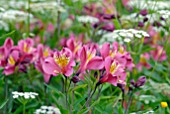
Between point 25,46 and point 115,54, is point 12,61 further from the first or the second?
point 115,54

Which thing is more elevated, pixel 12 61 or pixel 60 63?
pixel 60 63

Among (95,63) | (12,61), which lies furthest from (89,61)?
(12,61)

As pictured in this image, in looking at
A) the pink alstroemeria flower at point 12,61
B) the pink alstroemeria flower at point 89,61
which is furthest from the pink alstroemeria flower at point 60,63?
the pink alstroemeria flower at point 12,61

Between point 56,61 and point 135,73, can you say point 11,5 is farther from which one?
point 56,61

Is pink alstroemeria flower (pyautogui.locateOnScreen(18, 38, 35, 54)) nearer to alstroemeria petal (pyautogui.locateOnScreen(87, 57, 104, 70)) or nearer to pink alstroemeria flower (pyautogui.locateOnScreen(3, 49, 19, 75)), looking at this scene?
pink alstroemeria flower (pyautogui.locateOnScreen(3, 49, 19, 75))

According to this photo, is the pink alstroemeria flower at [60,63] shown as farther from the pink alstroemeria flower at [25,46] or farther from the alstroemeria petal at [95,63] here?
the pink alstroemeria flower at [25,46]

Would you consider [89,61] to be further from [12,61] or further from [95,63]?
[12,61]

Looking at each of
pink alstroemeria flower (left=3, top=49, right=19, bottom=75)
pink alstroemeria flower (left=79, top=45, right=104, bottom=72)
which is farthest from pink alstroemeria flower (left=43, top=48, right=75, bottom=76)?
pink alstroemeria flower (left=3, top=49, right=19, bottom=75)

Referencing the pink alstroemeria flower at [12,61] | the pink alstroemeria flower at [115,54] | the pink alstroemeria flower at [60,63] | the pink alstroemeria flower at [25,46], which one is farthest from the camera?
the pink alstroemeria flower at [25,46]

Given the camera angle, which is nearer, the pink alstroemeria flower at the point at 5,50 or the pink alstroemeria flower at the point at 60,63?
the pink alstroemeria flower at the point at 60,63

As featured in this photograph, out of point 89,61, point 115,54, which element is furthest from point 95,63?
point 115,54

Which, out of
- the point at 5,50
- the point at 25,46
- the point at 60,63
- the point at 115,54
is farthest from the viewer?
the point at 25,46

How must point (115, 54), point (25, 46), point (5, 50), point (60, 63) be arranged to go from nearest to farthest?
point (60, 63) < point (115, 54) < point (5, 50) < point (25, 46)

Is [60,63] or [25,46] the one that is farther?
[25,46]
